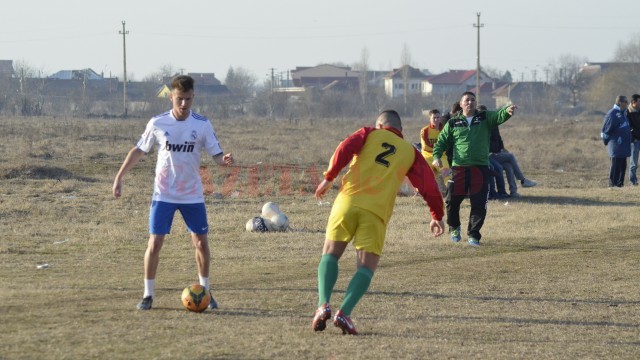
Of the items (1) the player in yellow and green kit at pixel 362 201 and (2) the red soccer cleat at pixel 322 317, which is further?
(1) the player in yellow and green kit at pixel 362 201

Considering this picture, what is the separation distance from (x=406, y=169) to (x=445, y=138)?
542 cm

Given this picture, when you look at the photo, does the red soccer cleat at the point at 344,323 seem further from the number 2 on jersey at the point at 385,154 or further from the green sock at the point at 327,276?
the number 2 on jersey at the point at 385,154

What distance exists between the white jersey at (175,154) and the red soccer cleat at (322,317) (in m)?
1.73

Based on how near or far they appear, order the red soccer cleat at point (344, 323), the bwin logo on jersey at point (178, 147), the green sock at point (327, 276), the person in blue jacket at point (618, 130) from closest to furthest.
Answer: the red soccer cleat at point (344, 323) → the green sock at point (327, 276) → the bwin logo on jersey at point (178, 147) → the person in blue jacket at point (618, 130)

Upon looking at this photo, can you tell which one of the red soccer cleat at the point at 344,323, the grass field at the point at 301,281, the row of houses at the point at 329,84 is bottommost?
the grass field at the point at 301,281

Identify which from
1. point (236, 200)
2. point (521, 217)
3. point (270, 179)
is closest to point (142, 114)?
point (270, 179)

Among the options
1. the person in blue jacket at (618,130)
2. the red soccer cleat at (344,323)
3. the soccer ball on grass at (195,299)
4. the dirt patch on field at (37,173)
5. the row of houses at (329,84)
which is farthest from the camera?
the row of houses at (329,84)

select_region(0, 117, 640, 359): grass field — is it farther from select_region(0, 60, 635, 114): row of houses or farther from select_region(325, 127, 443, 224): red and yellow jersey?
select_region(0, 60, 635, 114): row of houses

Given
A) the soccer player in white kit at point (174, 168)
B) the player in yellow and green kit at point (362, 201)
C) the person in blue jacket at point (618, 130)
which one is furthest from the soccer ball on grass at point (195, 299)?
the person in blue jacket at point (618, 130)

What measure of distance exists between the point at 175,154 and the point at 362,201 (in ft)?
6.04

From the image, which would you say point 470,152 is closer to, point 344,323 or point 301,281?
point 301,281

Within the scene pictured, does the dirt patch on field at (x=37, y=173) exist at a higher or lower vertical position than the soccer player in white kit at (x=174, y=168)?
lower

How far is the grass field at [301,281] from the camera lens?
7.68 meters

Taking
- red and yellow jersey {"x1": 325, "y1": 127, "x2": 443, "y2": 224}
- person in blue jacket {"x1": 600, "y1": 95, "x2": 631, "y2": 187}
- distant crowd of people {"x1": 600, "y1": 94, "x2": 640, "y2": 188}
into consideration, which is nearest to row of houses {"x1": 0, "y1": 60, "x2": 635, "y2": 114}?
distant crowd of people {"x1": 600, "y1": 94, "x2": 640, "y2": 188}
